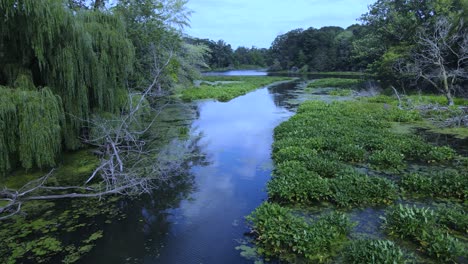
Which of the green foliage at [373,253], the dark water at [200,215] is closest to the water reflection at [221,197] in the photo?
the dark water at [200,215]

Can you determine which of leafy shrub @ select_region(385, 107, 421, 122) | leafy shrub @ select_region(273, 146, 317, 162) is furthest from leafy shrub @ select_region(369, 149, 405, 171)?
leafy shrub @ select_region(385, 107, 421, 122)

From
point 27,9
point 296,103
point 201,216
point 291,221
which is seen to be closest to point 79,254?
point 201,216

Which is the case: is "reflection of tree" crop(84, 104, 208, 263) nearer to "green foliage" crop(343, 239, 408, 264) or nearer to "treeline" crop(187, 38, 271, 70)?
"green foliage" crop(343, 239, 408, 264)

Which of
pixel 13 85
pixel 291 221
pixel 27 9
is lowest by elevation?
pixel 291 221

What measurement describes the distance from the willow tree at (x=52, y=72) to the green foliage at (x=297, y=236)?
19.1ft

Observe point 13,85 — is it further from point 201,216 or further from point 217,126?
point 217,126

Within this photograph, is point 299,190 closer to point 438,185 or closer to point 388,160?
point 438,185

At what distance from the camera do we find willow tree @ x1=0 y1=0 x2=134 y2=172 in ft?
26.1

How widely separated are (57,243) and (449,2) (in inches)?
1232

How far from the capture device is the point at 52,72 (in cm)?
925

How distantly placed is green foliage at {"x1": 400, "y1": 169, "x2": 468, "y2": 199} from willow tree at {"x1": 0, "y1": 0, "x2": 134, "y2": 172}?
9.21 m

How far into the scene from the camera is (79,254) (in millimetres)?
6047

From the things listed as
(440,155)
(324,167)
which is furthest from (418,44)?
(324,167)

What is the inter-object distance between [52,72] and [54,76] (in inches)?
5.0
